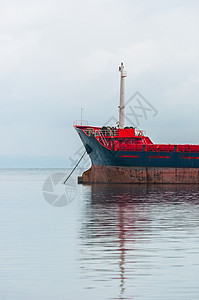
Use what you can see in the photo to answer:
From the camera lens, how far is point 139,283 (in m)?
11.4

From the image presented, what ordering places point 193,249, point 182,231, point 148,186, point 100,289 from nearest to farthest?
point 100,289, point 193,249, point 182,231, point 148,186

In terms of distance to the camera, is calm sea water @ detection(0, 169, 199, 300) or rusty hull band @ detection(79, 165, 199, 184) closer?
calm sea water @ detection(0, 169, 199, 300)

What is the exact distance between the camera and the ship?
5884 centimetres

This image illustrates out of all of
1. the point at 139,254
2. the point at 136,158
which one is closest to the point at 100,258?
the point at 139,254

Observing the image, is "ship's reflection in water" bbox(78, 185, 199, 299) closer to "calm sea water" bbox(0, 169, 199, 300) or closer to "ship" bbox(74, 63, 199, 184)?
"calm sea water" bbox(0, 169, 199, 300)

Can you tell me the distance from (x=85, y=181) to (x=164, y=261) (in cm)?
5295

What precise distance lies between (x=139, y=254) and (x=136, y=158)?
146 ft

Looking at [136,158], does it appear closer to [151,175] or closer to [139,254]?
[151,175]

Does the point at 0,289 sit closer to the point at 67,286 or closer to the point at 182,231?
the point at 67,286

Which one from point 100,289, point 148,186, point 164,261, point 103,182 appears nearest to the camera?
point 100,289

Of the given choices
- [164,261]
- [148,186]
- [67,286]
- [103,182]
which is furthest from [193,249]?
[103,182]

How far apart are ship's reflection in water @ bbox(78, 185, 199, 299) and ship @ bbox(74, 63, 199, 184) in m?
31.7

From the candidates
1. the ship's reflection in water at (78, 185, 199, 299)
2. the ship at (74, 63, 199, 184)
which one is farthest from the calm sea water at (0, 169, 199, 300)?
the ship at (74, 63, 199, 184)

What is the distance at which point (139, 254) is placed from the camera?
14.9m
